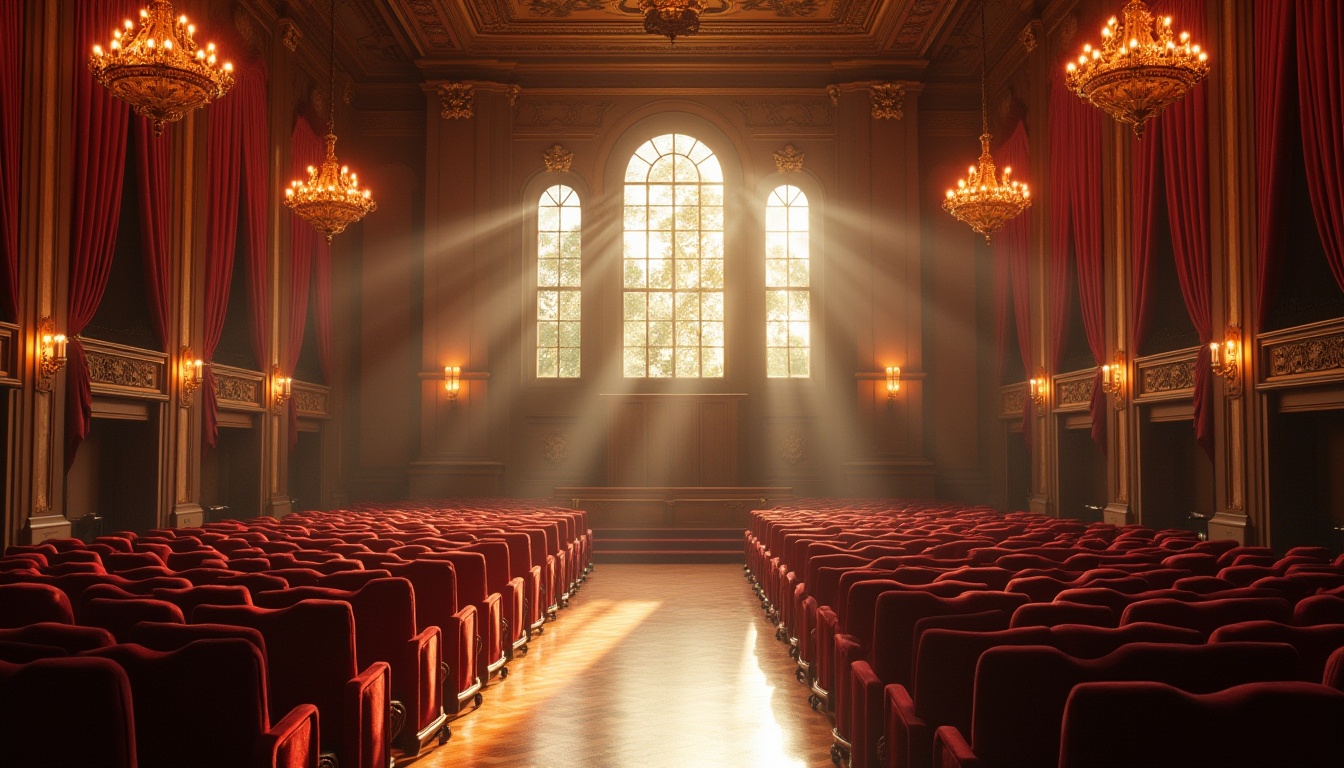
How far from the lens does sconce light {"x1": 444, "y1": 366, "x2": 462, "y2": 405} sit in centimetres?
1889

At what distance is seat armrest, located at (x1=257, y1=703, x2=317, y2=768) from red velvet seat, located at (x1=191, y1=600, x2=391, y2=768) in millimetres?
466

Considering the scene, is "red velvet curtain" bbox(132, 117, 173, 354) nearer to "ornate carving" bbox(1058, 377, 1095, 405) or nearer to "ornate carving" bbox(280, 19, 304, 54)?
"ornate carving" bbox(280, 19, 304, 54)

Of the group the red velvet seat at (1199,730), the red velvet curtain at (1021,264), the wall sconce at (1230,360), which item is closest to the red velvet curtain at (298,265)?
the red velvet curtain at (1021,264)

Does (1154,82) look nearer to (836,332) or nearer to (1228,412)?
(1228,412)

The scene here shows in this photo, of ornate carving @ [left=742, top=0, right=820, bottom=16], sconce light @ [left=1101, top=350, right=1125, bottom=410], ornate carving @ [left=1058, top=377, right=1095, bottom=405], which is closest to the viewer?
sconce light @ [left=1101, top=350, right=1125, bottom=410]

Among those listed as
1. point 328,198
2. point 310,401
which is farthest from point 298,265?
point 328,198

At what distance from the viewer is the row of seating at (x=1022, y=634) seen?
2.68 m

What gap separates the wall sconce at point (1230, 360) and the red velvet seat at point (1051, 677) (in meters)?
8.53

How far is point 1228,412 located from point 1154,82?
4.06 meters

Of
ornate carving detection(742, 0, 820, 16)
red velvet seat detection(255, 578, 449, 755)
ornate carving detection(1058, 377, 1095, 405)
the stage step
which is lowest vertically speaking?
the stage step

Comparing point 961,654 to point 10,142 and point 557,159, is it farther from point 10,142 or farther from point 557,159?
point 557,159

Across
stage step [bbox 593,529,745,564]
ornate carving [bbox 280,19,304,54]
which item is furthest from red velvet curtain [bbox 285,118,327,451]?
stage step [bbox 593,529,745,564]

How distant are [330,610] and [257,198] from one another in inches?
485

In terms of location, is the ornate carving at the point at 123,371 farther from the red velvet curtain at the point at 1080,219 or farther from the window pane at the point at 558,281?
the red velvet curtain at the point at 1080,219
